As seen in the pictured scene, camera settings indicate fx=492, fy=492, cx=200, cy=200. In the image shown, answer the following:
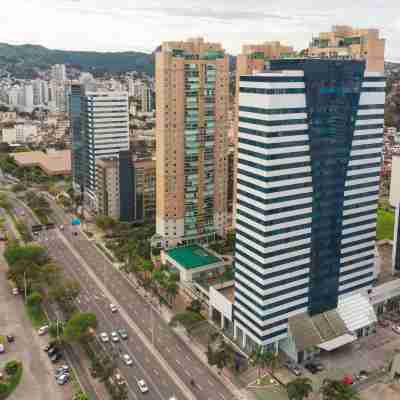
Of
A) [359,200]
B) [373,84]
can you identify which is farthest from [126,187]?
[373,84]

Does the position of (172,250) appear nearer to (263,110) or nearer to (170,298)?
(170,298)

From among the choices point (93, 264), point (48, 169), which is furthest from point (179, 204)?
point (48, 169)

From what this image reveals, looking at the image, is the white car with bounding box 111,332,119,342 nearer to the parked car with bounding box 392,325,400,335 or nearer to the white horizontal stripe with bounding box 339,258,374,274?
the white horizontal stripe with bounding box 339,258,374,274

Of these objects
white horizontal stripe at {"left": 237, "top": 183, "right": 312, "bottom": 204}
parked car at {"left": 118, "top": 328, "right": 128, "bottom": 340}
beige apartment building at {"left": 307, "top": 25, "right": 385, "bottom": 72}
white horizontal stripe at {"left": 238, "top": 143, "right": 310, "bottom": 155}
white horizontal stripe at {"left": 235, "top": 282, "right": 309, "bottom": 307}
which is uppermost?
beige apartment building at {"left": 307, "top": 25, "right": 385, "bottom": 72}

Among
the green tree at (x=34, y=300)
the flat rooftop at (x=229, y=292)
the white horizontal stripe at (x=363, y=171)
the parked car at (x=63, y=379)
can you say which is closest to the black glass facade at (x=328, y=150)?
the white horizontal stripe at (x=363, y=171)

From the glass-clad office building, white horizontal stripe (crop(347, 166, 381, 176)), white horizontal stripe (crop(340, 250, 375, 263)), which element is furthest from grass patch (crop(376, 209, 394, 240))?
white horizontal stripe (crop(347, 166, 381, 176))
